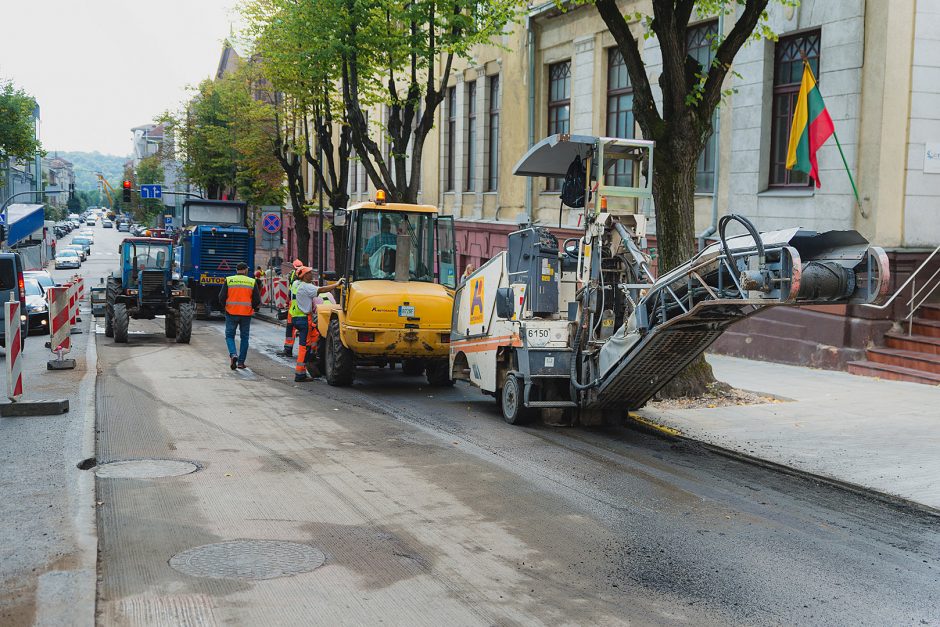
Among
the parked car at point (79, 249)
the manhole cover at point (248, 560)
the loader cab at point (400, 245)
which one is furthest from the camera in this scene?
the parked car at point (79, 249)

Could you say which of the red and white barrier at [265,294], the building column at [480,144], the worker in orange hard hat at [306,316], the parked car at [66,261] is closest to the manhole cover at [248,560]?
the worker in orange hard hat at [306,316]

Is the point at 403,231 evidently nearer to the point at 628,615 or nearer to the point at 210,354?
the point at 210,354

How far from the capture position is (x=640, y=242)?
11.3m

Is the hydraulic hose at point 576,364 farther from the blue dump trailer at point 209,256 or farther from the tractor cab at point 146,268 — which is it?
the blue dump trailer at point 209,256

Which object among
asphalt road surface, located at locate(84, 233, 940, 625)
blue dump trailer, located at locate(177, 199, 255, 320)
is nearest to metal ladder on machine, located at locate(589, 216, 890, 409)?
asphalt road surface, located at locate(84, 233, 940, 625)

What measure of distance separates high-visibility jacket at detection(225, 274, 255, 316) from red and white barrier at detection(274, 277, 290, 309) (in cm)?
1288

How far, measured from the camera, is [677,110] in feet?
42.7

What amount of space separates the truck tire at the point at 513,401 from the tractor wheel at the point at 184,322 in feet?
42.2

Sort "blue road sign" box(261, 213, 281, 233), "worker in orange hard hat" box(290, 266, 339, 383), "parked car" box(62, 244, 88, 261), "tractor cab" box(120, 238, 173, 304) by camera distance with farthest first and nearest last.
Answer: "parked car" box(62, 244, 88, 261) < "blue road sign" box(261, 213, 281, 233) < "tractor cab" box(120, 238, 173, 304) < "worker in orange hard hat" box(290, 266, 339, 383)

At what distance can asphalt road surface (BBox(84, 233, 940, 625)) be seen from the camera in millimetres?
5812

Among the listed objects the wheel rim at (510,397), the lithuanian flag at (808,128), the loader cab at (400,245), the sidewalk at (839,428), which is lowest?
the sidewalk at (839,428)

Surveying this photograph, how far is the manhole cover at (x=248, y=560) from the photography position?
6.28 metres

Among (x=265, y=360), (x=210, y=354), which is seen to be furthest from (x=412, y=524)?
(x=210, y=354)

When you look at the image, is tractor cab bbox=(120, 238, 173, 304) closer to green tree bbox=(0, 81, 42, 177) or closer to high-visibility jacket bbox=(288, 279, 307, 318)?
high-visibility jacket bbox=(288, 279, 307, 318)
